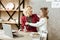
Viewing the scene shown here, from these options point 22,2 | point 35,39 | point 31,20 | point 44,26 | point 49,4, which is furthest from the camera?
point 22,2

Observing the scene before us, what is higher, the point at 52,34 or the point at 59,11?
the point at 59,11

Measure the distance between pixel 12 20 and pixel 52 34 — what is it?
1.35m

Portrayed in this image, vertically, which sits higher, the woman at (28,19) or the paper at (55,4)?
the paper at (55,4)

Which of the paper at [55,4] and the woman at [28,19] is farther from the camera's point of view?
the paper at [55,4]

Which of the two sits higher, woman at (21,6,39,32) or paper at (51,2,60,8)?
paper at (51,2,60,8)

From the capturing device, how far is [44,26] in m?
2.53

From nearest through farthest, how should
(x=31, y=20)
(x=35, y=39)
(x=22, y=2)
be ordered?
(x=35, y=39), (x=31, y=20), (x=22, y=2)

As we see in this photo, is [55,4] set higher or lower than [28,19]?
higher

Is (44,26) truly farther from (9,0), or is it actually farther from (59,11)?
Answer: (9,0)

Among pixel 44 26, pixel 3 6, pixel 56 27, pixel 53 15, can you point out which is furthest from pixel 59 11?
pixel 3 6

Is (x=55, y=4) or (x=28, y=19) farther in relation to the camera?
(x=55, y=4)

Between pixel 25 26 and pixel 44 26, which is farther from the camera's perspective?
pixel 25 26

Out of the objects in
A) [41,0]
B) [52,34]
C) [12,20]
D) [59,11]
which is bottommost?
[52,34]

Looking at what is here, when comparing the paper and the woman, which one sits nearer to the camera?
the woman
